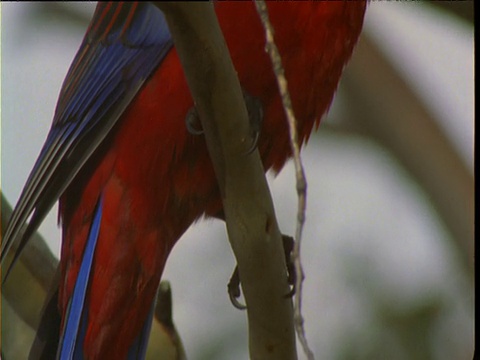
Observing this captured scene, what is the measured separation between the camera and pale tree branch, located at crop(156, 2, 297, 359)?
71 cm

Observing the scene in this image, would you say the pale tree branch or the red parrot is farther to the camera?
the red parrot

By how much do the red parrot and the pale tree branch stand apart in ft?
0.37

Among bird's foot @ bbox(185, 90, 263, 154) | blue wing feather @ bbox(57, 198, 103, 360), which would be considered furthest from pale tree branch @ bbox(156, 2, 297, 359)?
blue wing feather @ bbox(57, 198, 103, 360)

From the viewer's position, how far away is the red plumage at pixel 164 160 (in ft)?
3.14

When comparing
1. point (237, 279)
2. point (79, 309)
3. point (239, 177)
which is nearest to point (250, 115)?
point (239, 177)

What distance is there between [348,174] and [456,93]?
214 mm

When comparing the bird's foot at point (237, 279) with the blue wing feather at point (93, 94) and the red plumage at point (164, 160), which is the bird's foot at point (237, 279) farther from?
the blue wing feather at point (93, 94)

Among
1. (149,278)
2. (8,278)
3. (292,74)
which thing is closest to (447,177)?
(292,74)

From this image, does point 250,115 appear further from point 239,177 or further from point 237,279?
point 237,279

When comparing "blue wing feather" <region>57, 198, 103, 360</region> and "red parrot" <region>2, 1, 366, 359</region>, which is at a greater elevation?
"red parrot" <region>2, 1, 366, 359</region>

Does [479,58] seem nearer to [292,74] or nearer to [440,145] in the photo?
[440,145]

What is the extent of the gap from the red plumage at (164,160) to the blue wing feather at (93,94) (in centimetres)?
2

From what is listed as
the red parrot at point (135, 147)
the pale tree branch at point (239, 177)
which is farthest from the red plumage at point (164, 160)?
the pale tree branch at point (239, 177)

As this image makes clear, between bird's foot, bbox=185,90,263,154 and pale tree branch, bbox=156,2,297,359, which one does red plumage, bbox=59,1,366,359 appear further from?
pale tree branch, bbox=156,2,297,359
